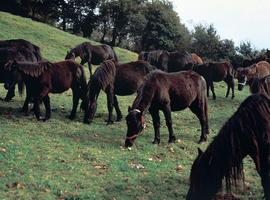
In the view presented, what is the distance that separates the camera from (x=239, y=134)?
689 centimetres

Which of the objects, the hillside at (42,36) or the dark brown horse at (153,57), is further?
the hillside at (42,36)

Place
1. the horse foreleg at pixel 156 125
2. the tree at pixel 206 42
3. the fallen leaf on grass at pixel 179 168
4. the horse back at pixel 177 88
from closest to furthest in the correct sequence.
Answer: the fallen leaf on grass at pixel 179 168, the horse back at pixel 177 88, the horse foreleg at pixel 156 125, the tree at pixel 206 42

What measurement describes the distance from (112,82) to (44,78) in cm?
217

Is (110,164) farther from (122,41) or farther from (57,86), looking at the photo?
(122,41)

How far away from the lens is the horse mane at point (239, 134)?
6.65 metres

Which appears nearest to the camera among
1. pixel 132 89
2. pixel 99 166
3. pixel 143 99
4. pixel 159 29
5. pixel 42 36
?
pixel 99 166

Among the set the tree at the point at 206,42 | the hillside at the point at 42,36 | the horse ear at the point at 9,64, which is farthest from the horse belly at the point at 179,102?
the tree at the point at 206,42

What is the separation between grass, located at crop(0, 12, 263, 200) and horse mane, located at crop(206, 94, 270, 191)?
2.25m

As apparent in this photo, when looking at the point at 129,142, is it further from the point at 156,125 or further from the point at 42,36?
the point at 42,36

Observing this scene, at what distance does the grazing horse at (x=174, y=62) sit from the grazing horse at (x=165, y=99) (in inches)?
410

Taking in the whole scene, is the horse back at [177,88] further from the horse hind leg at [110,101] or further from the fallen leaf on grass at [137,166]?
the fallen leaf on grass at [137,166]

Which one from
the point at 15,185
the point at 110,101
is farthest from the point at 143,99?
the point at 15,185

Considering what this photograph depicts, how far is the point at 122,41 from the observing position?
50.4 m

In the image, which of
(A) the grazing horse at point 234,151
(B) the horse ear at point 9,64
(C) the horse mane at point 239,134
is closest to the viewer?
(A) the grazing horse at point 234,151
